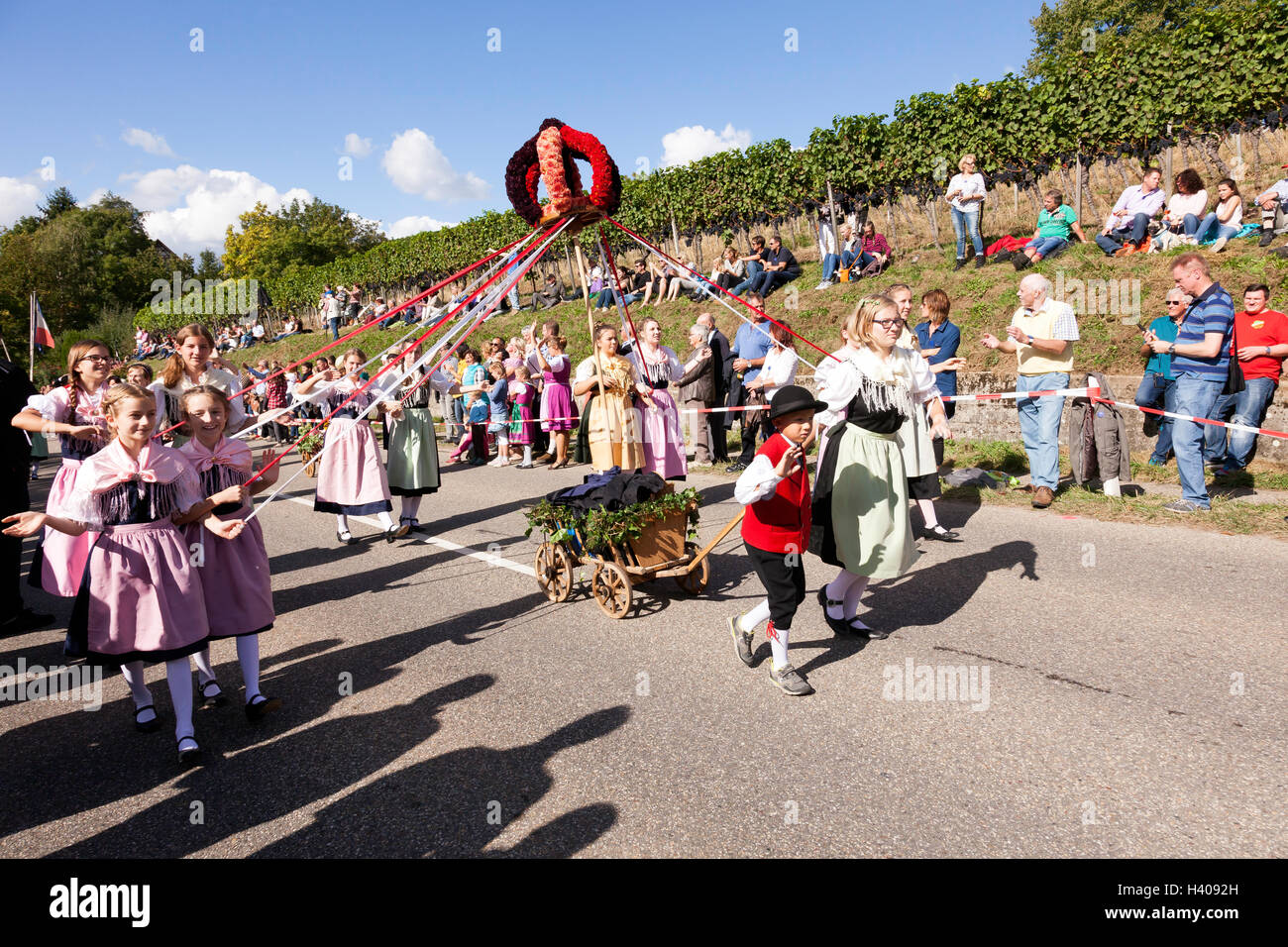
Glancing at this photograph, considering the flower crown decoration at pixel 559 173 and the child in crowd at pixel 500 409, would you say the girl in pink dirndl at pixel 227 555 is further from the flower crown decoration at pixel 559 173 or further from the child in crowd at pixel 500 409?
the child in crowd at pixel 500 409

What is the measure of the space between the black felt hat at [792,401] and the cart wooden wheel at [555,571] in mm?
2543

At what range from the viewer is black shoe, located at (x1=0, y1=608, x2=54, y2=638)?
6730mm

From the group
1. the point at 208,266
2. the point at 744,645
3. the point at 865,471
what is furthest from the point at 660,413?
the point at 208,266

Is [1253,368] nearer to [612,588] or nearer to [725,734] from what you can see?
[612,588]

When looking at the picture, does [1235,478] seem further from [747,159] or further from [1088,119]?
[747,159]

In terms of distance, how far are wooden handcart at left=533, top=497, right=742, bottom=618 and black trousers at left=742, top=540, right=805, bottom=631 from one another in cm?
130

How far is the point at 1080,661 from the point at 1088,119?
45.0 feet

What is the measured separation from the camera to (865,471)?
5043 millimetres

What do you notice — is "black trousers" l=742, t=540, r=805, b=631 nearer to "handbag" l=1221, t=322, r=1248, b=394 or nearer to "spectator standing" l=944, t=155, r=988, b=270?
"handbag" l=1221, t=322, r=1248, b=394

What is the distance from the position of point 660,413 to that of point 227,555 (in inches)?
200

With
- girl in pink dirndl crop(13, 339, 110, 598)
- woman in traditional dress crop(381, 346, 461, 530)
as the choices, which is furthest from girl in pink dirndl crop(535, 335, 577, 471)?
girl in pink dirndl crop(13, 339, 110, 598)

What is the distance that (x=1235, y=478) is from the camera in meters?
8.53
